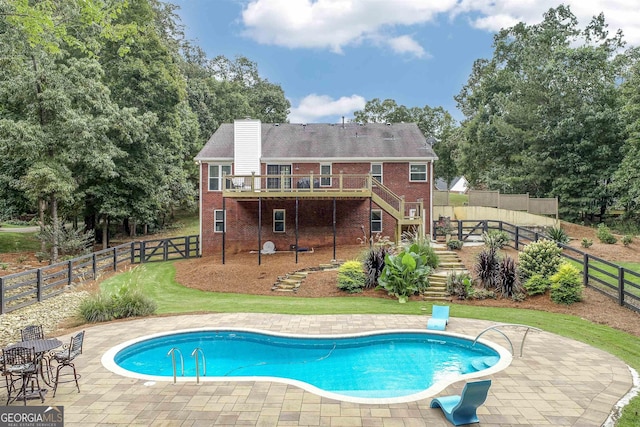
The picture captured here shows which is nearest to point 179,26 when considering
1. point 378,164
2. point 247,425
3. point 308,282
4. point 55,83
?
point 55,83

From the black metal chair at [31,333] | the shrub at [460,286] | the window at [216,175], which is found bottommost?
the shrub at [460,286]

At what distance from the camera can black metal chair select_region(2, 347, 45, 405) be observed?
625 cm

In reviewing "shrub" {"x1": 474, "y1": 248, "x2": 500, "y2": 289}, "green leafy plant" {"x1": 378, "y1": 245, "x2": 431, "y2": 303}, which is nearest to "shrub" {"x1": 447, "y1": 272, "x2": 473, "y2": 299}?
"shrub" {"x1": 474, "y1": 248, "x2": 500, "y2": 289}

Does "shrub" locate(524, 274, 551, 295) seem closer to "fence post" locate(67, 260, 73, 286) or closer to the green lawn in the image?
the green lawn

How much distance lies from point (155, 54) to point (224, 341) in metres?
22.8

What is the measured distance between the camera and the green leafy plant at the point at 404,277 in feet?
46.0

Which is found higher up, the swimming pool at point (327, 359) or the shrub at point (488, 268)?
the shrub at point (488, 268)

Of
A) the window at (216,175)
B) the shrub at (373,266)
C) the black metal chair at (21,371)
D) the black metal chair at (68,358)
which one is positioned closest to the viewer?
the black metal chair at (21,371)

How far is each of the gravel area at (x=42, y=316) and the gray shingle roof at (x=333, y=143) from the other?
39.0 ft

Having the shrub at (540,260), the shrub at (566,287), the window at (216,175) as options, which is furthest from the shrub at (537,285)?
the window at (216,175)

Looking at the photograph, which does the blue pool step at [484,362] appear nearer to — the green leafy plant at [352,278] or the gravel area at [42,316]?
the green leafy plant at [352,278]

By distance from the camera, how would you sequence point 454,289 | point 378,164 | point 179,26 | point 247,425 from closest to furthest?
1. point 247,425
2. point 454,289
3. point 378,164
4. point 179,26

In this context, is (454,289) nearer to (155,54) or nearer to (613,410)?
(613,410)

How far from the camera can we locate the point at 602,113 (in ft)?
96.6
